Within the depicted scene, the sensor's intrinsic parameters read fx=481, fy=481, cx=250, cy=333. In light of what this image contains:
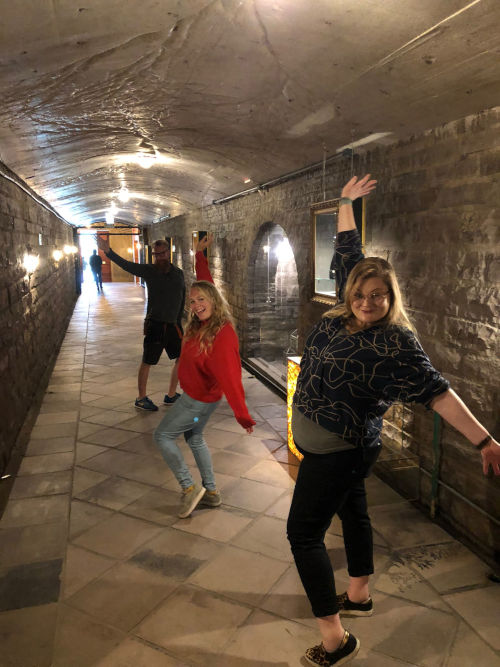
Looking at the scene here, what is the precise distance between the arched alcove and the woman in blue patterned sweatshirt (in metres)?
5.41

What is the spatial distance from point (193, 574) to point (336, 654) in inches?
38.5

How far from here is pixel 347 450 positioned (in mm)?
2016

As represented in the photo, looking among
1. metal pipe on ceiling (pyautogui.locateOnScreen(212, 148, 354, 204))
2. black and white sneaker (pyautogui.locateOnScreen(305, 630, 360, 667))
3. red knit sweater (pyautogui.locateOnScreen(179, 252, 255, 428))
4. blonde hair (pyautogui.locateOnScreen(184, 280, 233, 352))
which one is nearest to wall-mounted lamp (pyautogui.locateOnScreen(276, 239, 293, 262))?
metal pipe on ceiling (pyautogui.locateOnScreen(212, 148, 354, 204))

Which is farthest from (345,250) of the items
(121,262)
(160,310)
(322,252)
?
(160,310)

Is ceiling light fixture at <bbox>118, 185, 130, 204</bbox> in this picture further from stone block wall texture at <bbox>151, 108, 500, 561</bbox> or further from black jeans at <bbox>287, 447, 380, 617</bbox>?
black jeans at <bbox>287, 447, 380, 617</bbox>

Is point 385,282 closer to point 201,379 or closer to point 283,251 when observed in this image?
point 201,379

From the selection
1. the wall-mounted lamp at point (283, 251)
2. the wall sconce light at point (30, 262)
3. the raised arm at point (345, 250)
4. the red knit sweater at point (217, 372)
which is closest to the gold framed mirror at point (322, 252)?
the red knit sweater at point (217, 372)

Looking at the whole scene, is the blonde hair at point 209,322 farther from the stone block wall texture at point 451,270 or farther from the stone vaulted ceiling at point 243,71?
the stone block wall texture at point 451,270

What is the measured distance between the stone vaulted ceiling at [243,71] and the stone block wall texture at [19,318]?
0.84 metres

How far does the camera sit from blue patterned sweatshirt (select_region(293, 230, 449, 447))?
74.6 inches

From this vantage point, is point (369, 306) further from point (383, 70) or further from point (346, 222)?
point (383, 70)

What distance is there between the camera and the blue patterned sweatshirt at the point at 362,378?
6.22ft

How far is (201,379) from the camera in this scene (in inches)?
123

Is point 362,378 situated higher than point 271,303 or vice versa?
point 362,378
